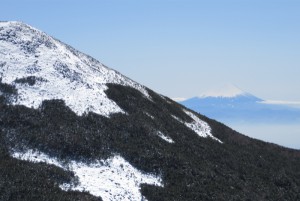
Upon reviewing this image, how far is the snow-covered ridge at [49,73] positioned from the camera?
41438 millimetres

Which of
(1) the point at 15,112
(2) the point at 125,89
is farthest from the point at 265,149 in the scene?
(1) the point at 15,112

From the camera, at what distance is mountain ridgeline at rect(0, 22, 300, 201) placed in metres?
28.5

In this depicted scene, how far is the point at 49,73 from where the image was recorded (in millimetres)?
46281

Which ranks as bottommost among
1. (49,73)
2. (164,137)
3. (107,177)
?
(107,177)

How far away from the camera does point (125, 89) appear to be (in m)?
50.5

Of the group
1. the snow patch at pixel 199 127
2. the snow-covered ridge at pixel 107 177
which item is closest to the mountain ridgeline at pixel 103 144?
the snow-covered ridge at pixel 107 177

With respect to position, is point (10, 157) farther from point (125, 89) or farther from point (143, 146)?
point (125, 89)

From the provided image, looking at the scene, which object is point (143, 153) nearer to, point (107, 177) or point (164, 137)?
point (164, 137)

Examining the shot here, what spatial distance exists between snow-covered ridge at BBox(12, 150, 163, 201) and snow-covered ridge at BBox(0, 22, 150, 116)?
9186 millimetres

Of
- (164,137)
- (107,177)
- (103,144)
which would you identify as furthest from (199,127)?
(107,177)

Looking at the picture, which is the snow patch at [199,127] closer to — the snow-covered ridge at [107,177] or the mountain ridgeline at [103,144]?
the mountain ridgeline at [103,144]

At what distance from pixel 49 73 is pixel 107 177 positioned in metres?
20.5

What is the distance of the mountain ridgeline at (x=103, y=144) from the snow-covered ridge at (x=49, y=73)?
0.12 meters

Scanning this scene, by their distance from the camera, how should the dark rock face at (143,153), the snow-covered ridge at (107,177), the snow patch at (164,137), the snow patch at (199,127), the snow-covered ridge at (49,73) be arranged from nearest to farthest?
the snow-covered ridge at (107,177) → the dark rock face at (143,153) → the snow patch at (164,137) → the snow-covered ridge at (49,73) → the snow patch at (199,127)
